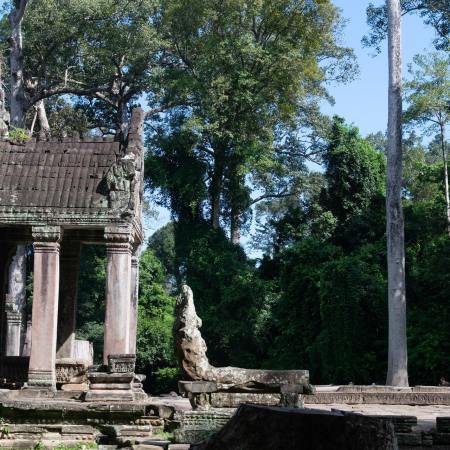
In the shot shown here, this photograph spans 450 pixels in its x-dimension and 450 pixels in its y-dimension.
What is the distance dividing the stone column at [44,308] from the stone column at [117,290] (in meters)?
0.81

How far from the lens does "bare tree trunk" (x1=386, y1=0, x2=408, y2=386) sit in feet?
57.3

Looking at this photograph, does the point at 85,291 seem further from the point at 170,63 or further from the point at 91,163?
the point at 91,163

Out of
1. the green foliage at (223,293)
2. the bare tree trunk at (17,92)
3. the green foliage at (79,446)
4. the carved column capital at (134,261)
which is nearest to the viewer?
the green foliage at (79,446)

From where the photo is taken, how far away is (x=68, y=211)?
1212 cm

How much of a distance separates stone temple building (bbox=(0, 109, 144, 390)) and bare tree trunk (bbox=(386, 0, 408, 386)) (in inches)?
266

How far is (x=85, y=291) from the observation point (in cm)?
3069

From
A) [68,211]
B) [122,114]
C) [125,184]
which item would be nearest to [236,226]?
[122,114]

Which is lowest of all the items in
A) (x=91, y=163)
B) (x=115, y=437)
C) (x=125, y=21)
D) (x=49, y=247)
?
(x=115, y=437)

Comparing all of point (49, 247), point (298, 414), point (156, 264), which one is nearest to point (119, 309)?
point (49, 247)

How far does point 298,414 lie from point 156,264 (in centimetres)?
2804

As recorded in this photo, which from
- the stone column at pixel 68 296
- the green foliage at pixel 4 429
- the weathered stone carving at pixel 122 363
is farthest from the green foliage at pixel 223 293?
the green foliage at pixel 4 429

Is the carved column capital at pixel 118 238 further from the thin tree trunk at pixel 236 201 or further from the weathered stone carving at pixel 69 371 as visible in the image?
the thin tree trunk at pixel 236 201

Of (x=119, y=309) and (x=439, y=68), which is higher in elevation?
(x=439, y=68)

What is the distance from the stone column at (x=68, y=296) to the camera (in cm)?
1441
